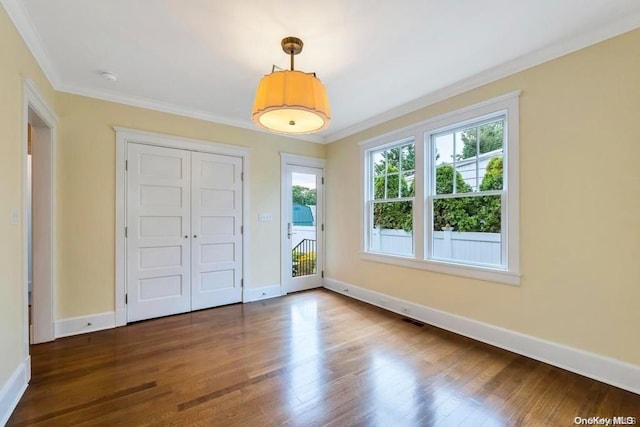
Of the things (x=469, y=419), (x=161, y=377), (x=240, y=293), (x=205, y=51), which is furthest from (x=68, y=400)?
(x=205, y=51)

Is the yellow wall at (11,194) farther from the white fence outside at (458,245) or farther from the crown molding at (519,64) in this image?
the white fence outside at (458,245)

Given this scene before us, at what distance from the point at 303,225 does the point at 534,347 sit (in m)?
3.30

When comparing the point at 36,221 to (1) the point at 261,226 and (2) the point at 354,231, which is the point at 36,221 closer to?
(1) the point at 261,226

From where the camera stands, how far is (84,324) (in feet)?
10.0

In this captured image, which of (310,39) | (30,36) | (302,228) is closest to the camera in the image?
(30,36)

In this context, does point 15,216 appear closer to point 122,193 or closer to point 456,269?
point 122,193

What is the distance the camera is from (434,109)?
3.29 metres

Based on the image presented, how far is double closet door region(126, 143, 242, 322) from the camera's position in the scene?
11.1 feet

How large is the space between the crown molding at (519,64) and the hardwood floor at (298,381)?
257 cm

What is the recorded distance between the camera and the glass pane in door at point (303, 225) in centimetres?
470

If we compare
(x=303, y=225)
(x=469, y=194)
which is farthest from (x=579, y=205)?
(x=303, y=225)

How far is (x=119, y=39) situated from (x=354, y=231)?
3.44 metres

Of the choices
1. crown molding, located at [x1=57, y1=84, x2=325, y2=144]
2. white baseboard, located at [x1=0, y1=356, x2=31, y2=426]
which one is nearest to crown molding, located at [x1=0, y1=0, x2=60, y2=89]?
crown molding, located at [x1=57, y1=84, x2=325, y2=144]

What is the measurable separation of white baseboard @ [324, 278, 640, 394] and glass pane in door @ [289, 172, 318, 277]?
1530 mm
